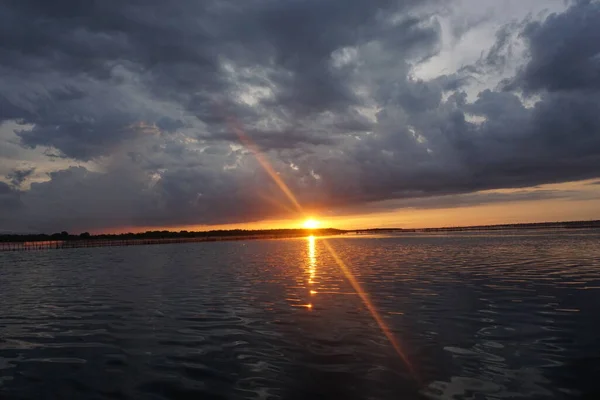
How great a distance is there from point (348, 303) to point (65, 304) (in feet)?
56.5

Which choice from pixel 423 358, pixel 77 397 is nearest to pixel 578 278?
pixel 423 358

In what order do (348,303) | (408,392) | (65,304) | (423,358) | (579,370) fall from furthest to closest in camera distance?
1. (65,304)
2. (348,303)
3. (423,358)
4. (579,370)
5. (408,392)

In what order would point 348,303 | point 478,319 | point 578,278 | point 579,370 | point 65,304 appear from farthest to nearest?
point 578,278
point 65,304
point 348,303
point 478,319
point 579,370

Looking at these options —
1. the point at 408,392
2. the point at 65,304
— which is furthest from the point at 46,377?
the point at 65,304

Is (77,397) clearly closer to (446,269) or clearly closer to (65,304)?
(65,304)

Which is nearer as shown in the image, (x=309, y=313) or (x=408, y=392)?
(x=408, y=392)

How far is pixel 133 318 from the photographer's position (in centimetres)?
2152

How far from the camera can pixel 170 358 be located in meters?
14.5

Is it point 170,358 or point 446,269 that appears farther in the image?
point 446,269

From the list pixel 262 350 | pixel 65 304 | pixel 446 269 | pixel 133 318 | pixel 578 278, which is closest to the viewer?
pixel 262 350

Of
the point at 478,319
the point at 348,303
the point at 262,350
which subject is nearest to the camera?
the point at 262,350

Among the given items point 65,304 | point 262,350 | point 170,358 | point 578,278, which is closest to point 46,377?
point 170,358

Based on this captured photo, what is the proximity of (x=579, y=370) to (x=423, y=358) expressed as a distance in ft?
14.2

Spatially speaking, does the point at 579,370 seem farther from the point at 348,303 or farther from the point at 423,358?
the point at 348,303
